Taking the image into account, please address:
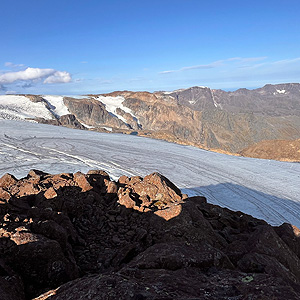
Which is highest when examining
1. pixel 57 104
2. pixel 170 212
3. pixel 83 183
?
pixel 57 104

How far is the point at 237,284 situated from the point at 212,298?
1.35 ft

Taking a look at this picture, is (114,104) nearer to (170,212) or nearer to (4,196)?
(4,196)

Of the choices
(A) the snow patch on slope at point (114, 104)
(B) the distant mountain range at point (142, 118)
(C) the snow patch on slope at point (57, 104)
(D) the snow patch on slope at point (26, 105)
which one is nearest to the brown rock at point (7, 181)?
(B) the distant mountain range at point (142, 118)

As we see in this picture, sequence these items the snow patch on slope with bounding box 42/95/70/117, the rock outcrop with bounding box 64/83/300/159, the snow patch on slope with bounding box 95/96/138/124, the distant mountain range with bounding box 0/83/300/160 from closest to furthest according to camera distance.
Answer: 1. the distant mountain range with bounding box 0/83/300/160
2. the snow patch on slope with bounding box 42/95/70/117
3. the rock outcrop with bounding box 64/83/300/159
4. the snow patch on slope with bounding box 95/96/138/124

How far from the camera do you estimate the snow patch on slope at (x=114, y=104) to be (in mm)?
64812

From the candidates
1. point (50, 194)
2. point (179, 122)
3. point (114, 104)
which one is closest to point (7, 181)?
point (50, 194)

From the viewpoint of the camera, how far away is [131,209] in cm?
435

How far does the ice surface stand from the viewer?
364 inches

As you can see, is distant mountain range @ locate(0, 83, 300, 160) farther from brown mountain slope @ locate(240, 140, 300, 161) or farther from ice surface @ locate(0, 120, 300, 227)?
ice surface @ locate(0, 120, 300, 227)

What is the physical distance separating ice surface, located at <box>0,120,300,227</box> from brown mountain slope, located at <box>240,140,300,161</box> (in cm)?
1553

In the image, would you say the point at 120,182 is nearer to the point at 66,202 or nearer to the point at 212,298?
the point at 66,202

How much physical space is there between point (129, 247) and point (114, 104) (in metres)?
67.2

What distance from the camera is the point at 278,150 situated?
101 feet

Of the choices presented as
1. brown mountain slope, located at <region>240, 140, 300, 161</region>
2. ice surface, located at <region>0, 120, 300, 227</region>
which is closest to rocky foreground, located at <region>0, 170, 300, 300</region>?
ice surface, located at <region>0, 120, 300, 227</region>
